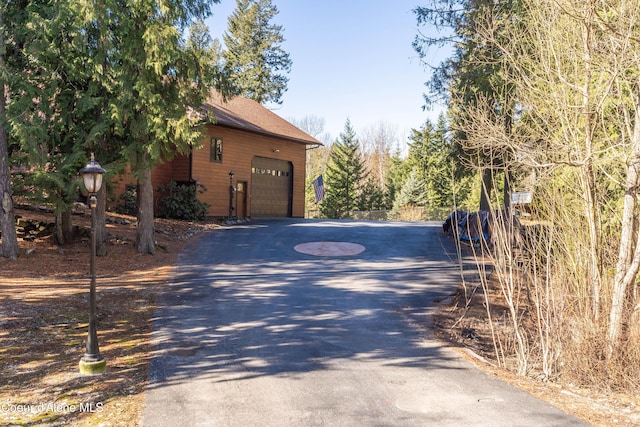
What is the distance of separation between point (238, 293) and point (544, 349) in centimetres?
538

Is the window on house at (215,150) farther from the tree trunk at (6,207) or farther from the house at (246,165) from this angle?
the tree trunk at (6,207)

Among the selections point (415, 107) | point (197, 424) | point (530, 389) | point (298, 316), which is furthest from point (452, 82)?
point (197, 424)

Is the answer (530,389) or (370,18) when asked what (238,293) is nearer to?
(530,389)

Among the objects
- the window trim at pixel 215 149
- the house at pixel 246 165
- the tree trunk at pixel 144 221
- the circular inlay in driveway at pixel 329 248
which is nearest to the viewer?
the tree trunk at pixel 144 221

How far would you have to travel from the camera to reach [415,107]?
17.0 m

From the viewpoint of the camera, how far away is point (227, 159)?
72.1ft

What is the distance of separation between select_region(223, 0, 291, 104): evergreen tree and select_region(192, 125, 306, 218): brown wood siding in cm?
1450

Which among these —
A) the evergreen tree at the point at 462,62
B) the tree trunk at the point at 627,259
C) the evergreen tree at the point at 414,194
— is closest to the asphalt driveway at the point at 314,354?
the tree trunk at the point at 627,259

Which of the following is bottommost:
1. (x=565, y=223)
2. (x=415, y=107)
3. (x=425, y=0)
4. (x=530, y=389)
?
(x=530, y=389)

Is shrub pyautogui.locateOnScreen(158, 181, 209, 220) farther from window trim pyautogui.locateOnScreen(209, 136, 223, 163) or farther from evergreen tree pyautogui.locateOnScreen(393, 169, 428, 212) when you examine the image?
evergreen tree pyautogui.locateOnScreen(393, 169, 428, 212)

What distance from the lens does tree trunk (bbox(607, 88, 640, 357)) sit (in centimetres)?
583

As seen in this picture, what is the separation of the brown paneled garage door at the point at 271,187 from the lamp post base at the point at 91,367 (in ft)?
60.9

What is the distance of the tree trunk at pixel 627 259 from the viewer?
5.83 m

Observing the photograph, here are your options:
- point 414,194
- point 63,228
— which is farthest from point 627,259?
point 414,194
